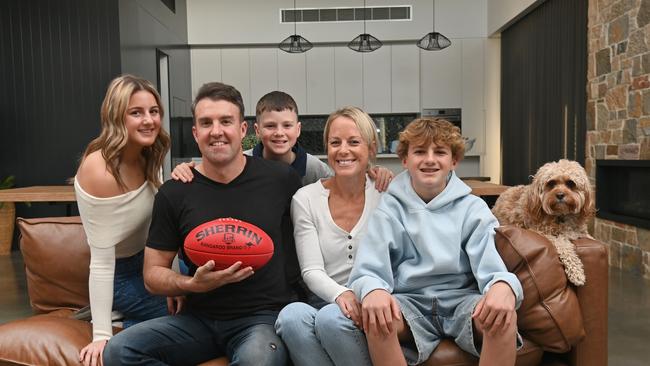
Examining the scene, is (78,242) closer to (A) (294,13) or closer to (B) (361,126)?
(B) (361,126)

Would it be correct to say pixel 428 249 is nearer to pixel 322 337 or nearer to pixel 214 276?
pixel 322 337

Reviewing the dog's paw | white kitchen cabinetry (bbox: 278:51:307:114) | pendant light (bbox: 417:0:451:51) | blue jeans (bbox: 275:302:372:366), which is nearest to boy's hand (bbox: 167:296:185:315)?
blue jeans (bbox: 275:302:372:366)

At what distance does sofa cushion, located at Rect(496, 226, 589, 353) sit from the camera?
1672mm

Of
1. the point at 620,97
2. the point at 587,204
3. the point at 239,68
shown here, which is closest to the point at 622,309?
the point at 587,204

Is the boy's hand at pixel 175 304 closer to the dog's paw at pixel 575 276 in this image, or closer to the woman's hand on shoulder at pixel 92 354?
the woman's hand on shoulder at pixel 92 354

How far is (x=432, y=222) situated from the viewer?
182cm

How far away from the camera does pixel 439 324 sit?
1721 millimetres

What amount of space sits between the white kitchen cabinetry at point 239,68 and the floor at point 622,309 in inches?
168

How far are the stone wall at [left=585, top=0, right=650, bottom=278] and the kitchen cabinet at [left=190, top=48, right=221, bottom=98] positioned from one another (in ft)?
17.7

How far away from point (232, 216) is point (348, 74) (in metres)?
6.60

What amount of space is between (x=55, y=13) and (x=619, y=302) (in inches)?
237

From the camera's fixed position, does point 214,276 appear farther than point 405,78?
No

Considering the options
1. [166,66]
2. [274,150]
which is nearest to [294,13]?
[166,66]

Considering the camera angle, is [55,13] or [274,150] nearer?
[274,150]
